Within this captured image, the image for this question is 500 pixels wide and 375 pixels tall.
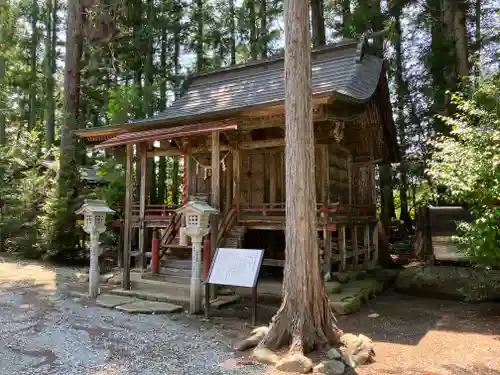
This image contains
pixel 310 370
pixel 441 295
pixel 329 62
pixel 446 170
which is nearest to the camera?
pixel 310 370

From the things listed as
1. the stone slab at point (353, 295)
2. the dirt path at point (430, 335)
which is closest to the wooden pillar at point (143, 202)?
the stone slab at point (353, 295)

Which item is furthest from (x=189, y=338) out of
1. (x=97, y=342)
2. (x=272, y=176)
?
(x=272, y=176)

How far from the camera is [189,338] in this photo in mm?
6305

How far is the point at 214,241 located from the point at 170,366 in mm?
4206

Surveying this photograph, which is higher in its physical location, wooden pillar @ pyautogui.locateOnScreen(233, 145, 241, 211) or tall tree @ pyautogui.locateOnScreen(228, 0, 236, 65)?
tall tree @ pyautogui.locateOnScreen(228, 0, 236, 65)

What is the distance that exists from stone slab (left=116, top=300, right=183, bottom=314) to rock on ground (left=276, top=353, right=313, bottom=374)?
3763mm

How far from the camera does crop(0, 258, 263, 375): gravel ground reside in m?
4.95

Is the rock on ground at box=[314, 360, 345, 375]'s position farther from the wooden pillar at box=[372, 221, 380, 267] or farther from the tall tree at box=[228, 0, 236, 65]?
the tall tree at box=[228, 0, 236, 65]

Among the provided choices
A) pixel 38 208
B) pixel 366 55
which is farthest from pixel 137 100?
pixel 366 55

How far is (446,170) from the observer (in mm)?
7426

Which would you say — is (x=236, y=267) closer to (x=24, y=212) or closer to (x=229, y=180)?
(x=229, y=180)

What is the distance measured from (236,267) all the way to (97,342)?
2.47m

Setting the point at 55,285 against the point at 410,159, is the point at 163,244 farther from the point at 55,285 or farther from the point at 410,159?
the point at 410,159

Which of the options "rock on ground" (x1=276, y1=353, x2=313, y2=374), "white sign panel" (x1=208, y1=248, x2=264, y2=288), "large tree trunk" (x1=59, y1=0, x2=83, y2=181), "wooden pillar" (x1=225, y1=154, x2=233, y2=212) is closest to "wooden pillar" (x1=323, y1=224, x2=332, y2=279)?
"white sign panel" (x1=208, y1=248, x2=264, y2=288)
